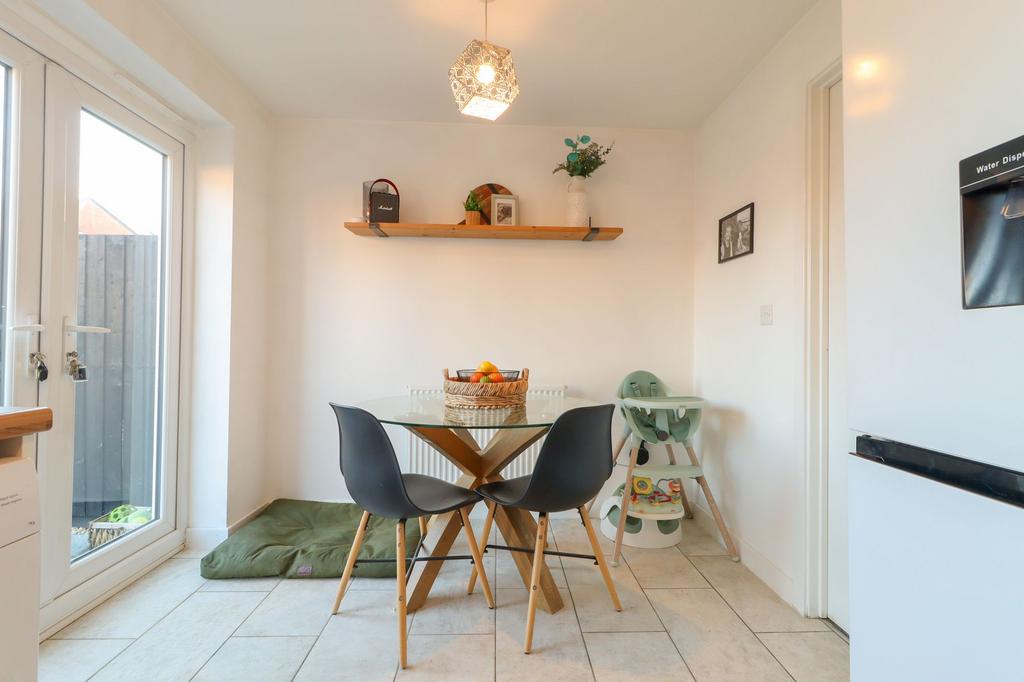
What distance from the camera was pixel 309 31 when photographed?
2150mm

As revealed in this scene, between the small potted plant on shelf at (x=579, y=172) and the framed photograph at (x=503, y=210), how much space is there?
336 millimetres

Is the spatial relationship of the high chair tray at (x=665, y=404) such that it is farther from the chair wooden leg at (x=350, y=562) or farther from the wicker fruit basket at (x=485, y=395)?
the chair wooden leg at (x=350, y=562)

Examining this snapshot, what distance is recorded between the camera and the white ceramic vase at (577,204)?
9.62 ft

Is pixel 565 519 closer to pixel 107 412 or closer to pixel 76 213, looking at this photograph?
pixel 107 412

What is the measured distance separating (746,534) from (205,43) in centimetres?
364

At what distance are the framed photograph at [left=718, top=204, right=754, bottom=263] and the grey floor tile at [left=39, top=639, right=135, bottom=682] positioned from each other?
125 inches

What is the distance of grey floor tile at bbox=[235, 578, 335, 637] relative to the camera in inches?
71.1

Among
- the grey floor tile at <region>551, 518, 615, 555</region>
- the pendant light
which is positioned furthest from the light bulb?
the grey floor tile at <region>551, 518, 615, 555</region>

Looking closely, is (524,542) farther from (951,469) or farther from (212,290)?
(212,290)

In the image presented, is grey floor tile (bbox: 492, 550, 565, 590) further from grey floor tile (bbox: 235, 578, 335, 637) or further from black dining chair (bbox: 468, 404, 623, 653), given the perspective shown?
grey floor tile (bbox: 235, 578, 335, 637)

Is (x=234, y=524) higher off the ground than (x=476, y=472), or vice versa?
(x=476, y=472)

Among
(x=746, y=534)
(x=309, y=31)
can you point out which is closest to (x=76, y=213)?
(x=309, y=31)

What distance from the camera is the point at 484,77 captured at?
70.7 inches

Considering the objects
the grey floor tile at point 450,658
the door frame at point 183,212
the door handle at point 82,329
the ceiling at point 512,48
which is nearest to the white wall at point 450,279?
the ceiling at point 512,48
